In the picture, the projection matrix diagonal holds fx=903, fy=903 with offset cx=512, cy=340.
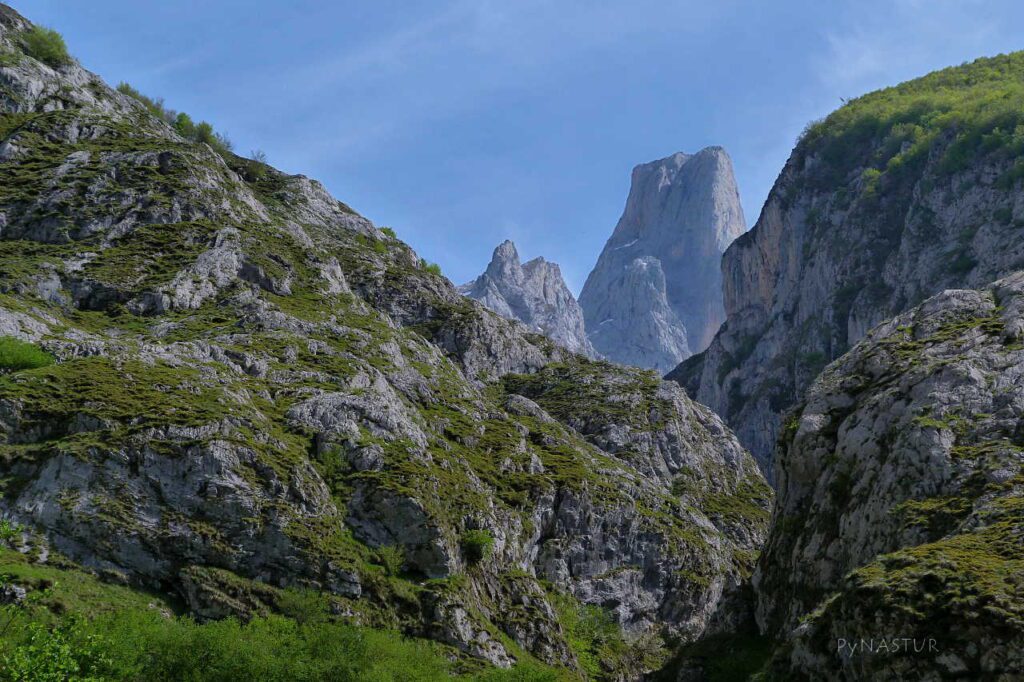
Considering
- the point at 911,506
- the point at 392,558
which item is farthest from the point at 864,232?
the point at 911,506

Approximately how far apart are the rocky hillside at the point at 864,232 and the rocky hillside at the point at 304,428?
37.2 m

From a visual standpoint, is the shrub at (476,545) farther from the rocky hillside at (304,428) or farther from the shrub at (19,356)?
the shrub at (19,356)

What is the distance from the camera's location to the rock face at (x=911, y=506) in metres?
26.5

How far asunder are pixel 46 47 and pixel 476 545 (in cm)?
8544

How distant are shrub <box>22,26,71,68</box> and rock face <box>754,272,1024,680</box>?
96877 millimetres

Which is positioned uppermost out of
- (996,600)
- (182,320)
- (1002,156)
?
(1002,156)

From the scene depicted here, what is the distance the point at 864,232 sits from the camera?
464 feet

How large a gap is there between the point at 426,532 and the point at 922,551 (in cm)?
3145

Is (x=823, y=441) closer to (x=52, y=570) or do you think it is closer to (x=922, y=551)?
(x=922, y=551)

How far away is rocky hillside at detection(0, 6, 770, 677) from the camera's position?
159 feet

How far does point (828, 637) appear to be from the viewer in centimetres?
3039

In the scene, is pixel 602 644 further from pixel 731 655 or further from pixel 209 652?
pixel 209 652

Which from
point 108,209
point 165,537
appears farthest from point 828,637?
point 108,209

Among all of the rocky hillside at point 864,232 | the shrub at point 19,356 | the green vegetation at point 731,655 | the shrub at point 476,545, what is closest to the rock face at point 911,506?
the green vegetation at point 731,655
